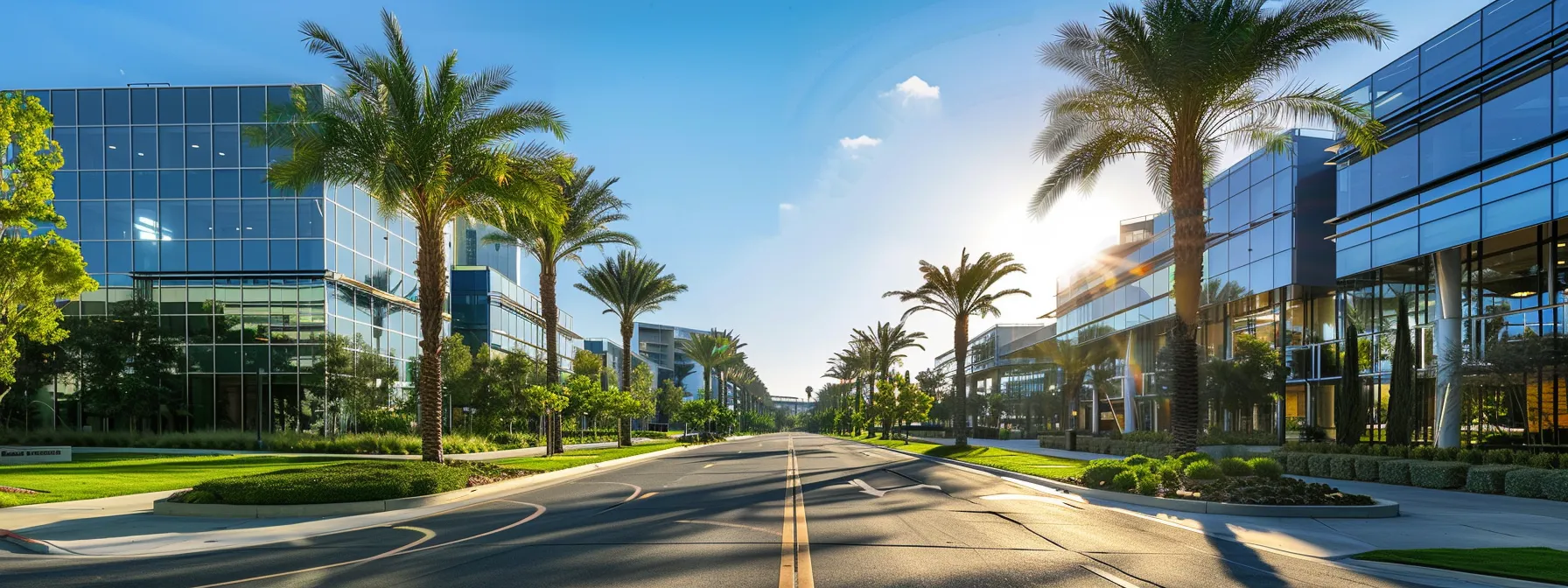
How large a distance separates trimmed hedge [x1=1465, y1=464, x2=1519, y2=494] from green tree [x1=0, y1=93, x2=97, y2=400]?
31.5 metres

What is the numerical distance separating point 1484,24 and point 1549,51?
314 centimetres

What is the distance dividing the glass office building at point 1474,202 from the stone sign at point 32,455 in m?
41.8

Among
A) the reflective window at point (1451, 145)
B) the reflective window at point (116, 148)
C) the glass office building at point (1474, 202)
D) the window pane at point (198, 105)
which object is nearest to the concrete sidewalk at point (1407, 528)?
the glass office building at point (1474, 202)

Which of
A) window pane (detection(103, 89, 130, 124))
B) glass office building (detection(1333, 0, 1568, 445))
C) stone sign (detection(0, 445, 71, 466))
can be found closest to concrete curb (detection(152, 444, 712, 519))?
stone sign (detection(0, 445, 71, 466))

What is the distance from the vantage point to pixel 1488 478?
19141mm

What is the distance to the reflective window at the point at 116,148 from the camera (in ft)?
140

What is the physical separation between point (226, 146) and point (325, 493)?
3518cm

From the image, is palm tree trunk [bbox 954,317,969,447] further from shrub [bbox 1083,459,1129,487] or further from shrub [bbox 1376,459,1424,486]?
shrub [bbox 1083,459,1129,487]

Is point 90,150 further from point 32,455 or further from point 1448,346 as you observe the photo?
point 1448,346

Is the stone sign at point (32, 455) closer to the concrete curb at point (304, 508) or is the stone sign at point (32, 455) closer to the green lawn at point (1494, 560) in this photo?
the concrete curb at point (304, 508)

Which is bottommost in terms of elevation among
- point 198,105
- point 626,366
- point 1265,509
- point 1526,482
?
point 1526,482

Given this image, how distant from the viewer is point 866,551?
398 inches

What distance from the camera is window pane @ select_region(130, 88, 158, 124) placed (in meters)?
42.8

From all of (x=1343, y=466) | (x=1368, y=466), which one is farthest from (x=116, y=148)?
(x=1368, y=466)
